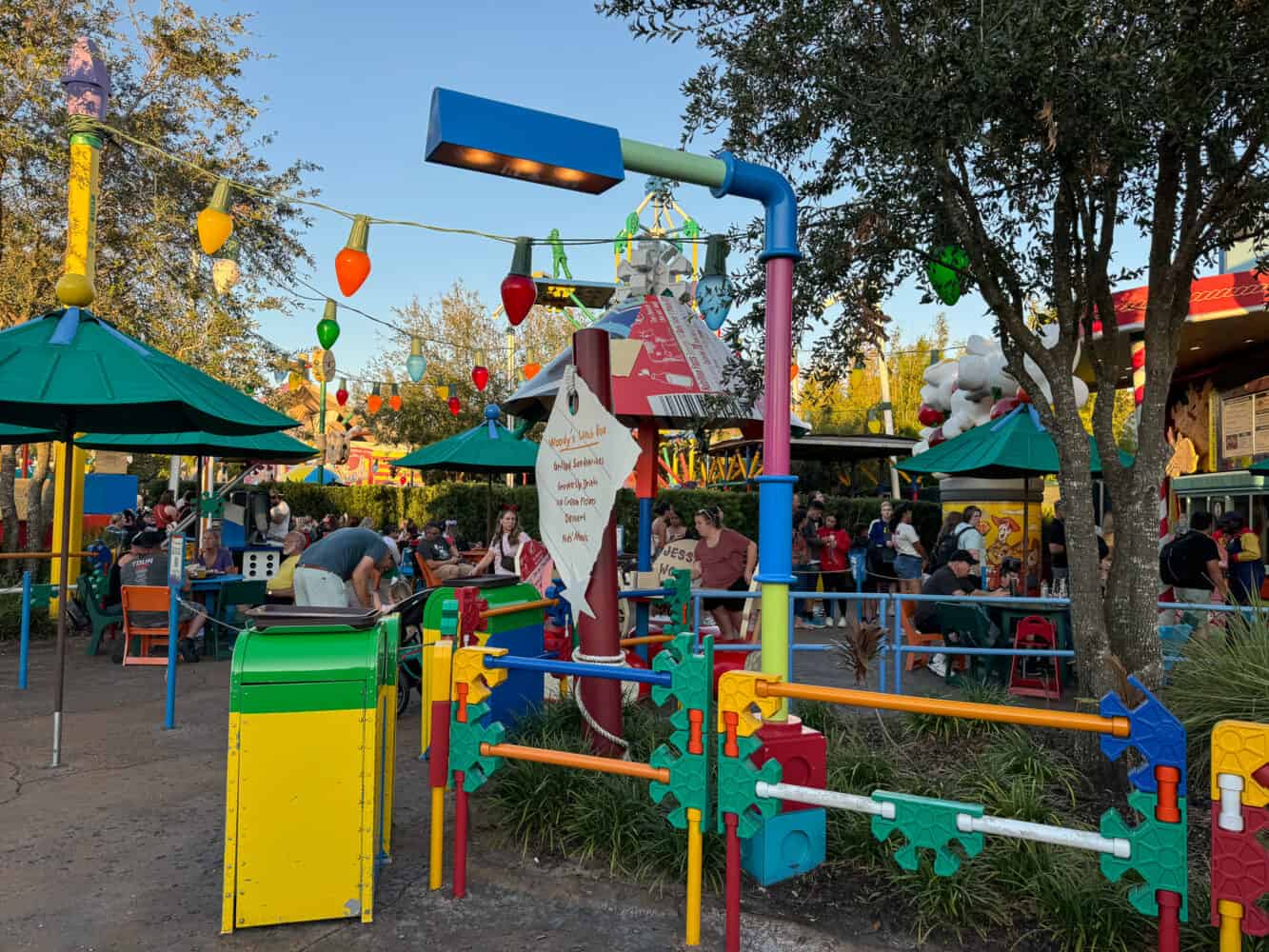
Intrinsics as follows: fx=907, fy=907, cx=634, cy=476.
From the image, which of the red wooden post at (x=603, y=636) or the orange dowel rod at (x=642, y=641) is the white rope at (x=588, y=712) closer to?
the red wooden post at (x=603, y=636)

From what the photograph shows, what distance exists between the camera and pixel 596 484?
5.05 m

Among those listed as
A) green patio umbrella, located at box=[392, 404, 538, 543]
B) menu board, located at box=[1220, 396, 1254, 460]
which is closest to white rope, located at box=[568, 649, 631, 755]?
green patio umbrella, located at box=[392, 404, 538, 543]

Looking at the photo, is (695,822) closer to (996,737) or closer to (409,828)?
(409,828)

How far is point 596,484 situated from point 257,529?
638 inches

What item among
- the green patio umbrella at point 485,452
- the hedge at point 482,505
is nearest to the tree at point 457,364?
the hedge at point 482,505

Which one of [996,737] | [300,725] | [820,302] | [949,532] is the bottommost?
[996,737]

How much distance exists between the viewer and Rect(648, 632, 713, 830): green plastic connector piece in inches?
136

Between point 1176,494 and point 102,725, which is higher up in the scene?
point 1176,494

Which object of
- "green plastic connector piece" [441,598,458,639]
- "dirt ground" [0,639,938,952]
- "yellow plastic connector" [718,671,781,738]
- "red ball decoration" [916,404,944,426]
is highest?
"red ball decoration" [916,404,944,426]

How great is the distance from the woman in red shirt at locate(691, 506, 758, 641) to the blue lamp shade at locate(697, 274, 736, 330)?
84.7 inches

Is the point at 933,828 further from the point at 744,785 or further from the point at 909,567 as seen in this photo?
the point at 909,567

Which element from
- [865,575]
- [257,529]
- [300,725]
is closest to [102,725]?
[300,725]

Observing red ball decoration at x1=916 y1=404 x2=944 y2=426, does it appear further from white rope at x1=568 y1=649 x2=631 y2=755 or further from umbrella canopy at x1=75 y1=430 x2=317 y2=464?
white rope at x1=568 y1=649 x2=631 y2=755

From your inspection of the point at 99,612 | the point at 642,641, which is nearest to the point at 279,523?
the point at 99,612
